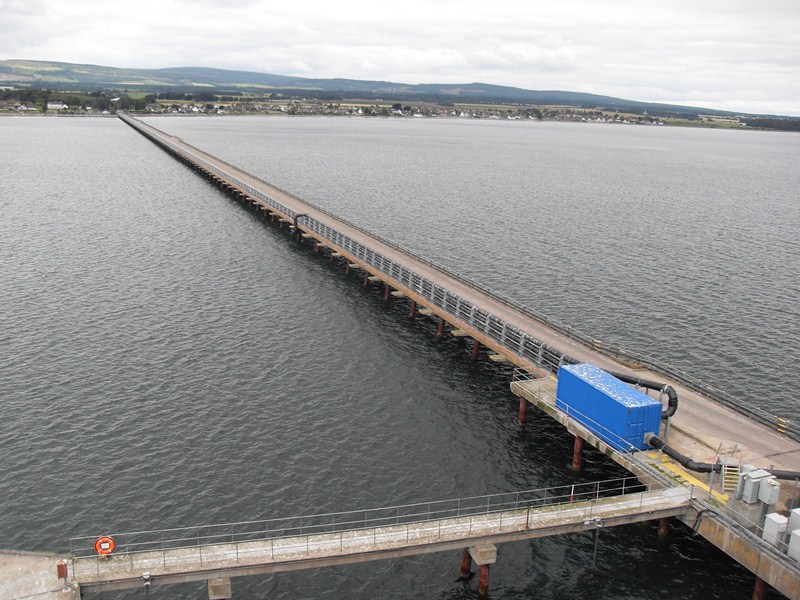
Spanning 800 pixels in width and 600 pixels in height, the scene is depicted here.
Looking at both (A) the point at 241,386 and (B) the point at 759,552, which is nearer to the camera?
(B) the point at 759,552

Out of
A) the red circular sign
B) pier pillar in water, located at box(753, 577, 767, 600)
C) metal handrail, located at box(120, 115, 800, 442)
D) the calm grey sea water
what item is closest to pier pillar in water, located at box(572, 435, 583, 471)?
the calm grey sea water

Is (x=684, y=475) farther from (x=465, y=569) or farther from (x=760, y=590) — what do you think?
(x=465, y=569)

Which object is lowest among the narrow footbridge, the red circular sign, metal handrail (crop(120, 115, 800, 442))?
the narrow footbridge

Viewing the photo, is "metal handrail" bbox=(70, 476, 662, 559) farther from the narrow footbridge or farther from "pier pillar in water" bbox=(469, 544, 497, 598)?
"pier pillar in water" bbox=(469, 544, 497, 598)

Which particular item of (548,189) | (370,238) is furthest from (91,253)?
(548,189)

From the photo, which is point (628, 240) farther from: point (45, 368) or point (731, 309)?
point (45, 368)

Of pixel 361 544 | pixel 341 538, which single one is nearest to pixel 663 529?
pixel 361 544
